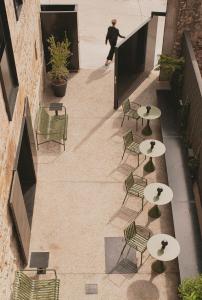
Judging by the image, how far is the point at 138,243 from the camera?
32.6 ft

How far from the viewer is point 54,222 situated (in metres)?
10.8

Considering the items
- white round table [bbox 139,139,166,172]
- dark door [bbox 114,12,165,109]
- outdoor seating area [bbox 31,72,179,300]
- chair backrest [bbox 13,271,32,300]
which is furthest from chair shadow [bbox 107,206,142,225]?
dark door [bbox 114,12,165,109]

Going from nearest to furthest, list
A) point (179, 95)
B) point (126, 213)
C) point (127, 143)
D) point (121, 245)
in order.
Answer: point (121, 245), point (126, 213), point (127, 143), point (179, 95)

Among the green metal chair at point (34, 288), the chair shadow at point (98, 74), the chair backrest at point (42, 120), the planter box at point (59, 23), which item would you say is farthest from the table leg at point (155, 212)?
the planter box at point (59, 23)

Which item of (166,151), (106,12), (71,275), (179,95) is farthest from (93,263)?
(106,12)

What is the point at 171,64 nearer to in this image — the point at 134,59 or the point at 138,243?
the point at 134,59

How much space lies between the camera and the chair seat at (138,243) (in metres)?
9.86

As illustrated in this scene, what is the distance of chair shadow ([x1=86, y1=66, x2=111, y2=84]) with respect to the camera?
1616cm

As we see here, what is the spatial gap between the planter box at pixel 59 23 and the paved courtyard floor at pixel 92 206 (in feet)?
6.85

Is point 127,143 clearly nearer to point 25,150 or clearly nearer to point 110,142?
point 110,142

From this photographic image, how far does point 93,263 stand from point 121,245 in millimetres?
912

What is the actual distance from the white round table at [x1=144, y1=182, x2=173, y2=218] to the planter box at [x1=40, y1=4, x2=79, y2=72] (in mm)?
7447

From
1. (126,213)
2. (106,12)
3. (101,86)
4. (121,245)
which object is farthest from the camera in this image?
(106,12)

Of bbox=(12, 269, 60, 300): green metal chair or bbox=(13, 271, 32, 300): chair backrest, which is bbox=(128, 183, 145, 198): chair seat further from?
bbox=(13, 271, 32, 300): chair backrest
